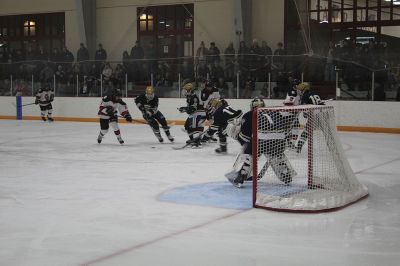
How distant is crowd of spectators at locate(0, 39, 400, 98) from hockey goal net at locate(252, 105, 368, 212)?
7.48 metres

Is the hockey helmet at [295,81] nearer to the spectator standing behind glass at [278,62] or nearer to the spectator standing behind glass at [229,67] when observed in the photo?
the spectator standing behind glass at [278,62]

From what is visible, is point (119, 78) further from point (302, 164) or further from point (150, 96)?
point (302, 164)

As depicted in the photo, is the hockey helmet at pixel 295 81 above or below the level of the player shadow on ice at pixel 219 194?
above

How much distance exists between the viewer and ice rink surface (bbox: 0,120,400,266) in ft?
12.7

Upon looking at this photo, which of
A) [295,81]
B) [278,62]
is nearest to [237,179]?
[295,81]

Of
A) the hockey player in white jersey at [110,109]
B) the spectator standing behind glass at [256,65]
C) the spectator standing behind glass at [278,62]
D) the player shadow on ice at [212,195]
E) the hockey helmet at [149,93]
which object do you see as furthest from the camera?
the spectator standing behind glass at [256,65]

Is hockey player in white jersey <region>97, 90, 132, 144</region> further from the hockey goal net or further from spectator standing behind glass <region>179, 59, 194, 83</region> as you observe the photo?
the hockey goal net

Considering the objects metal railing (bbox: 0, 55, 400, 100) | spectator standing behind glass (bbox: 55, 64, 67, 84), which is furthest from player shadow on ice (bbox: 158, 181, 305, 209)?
spectator standing behind glass (bbox: 55, 64, 67, 84)

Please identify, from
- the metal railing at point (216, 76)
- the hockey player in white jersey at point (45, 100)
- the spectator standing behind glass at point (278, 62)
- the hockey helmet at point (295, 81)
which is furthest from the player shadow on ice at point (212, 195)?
the hockey player in white jersey at point (45, 100)

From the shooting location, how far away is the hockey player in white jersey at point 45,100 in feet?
54.2

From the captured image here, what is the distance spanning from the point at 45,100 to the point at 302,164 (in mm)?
11860

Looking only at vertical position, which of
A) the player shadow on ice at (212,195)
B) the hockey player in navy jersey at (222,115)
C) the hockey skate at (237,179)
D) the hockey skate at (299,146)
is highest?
the hockey player in navy jersey at (222,115)

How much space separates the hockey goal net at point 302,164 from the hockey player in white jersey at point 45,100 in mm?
11340

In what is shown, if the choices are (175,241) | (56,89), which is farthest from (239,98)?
(175,241)
